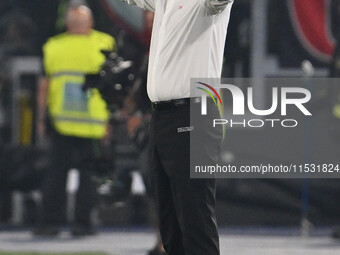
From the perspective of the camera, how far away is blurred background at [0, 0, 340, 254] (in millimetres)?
8219

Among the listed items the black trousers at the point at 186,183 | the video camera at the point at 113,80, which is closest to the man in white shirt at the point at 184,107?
the black trousers at the point at 186,183

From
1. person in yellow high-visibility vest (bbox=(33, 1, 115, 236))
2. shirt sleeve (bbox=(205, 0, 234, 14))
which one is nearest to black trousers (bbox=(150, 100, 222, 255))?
shirt sleeve (bbox=(205, 0, 234, 14))

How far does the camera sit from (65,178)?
817 centimetres

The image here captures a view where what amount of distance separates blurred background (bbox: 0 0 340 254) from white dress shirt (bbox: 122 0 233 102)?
3.84 m

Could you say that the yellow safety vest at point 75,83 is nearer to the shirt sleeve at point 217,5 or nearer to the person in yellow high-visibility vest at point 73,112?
the person in yellow high-visibility vest at point 73,112

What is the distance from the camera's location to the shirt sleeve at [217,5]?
4.09 m

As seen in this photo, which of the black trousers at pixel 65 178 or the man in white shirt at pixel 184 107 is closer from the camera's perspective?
the man in white shirt at pixel 184 107

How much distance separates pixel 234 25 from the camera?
325 inches

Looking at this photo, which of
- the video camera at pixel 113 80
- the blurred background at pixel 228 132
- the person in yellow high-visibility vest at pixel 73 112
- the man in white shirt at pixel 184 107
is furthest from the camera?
the blurred background at pixel 228 132

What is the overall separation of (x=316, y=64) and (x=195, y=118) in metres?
4.32

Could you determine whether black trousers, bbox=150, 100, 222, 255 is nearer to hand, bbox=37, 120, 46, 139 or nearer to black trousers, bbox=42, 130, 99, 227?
black trousers, bbox=42, 130, 99, 227

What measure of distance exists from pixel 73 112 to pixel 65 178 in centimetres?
55

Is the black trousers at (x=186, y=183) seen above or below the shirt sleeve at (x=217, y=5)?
below

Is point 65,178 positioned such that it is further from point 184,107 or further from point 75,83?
point 184,107
